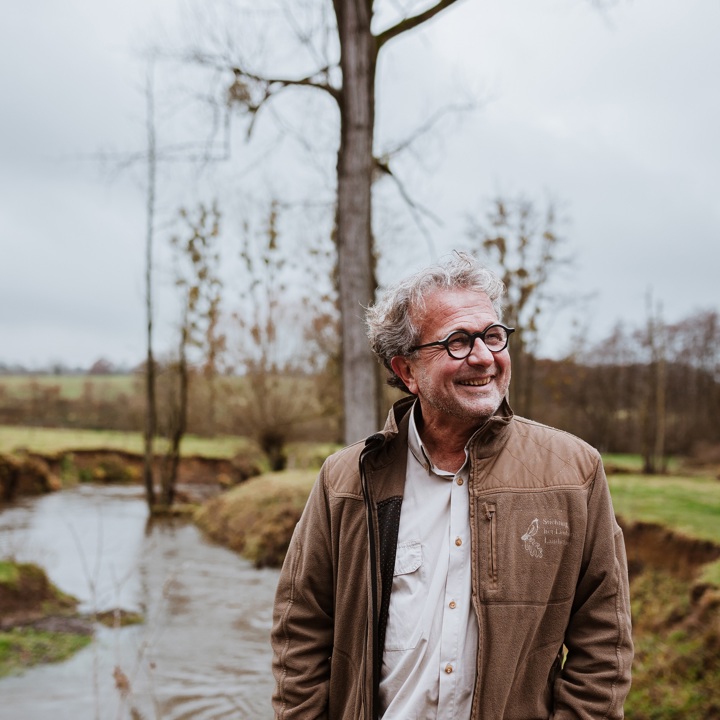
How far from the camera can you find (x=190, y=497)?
23.5 metres

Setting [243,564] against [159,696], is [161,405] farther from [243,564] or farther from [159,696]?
[159,696]

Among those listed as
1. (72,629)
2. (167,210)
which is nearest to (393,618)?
(72,629)

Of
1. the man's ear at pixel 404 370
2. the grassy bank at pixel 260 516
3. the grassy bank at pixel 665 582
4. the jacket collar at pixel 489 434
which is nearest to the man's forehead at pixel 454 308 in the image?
the man's ear at pixel 404 370

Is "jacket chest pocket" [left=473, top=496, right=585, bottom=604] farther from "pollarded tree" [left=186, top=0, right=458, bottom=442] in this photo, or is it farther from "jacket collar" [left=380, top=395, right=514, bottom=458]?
"pollarded tree" [left=186, top=0, right=458, bottom=442]

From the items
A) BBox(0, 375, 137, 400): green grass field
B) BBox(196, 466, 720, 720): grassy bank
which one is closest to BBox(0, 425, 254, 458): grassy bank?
BBox(0, 375, 137, 400): green grass field

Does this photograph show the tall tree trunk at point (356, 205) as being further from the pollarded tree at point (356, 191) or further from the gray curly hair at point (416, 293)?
the gray curly hair at point (416, 293)

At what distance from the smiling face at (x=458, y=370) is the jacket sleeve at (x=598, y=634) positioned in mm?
398

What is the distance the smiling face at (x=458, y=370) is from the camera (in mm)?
2273

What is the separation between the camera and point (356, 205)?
6.04 meters

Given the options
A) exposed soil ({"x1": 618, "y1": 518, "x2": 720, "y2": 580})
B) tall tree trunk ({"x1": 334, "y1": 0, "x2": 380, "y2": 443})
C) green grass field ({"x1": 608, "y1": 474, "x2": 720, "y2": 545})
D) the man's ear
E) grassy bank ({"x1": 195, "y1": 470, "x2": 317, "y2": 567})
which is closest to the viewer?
the man's ear

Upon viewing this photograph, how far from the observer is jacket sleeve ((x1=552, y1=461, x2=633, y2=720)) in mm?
2131

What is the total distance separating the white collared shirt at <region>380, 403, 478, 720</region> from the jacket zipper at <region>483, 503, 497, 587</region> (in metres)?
0.07

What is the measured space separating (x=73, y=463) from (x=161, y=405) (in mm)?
4702

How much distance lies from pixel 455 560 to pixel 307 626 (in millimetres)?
573
